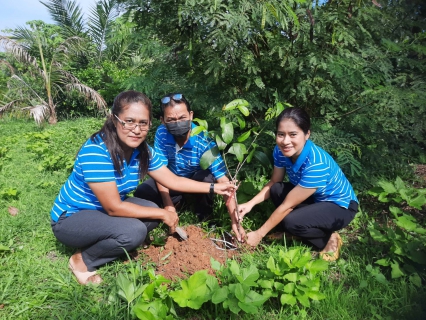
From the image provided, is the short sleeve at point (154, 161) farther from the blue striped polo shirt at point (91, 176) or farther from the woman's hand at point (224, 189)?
the woman's hand at point (224, 189)

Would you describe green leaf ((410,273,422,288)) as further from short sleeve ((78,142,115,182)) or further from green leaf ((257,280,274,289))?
short sleeve ((78,142,115,182))

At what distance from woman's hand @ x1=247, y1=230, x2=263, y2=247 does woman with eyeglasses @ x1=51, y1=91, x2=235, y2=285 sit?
1.23ft

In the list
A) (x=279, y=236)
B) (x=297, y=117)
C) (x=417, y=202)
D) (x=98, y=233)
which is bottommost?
(x=279, y=236)

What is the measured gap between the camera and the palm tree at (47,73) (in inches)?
316

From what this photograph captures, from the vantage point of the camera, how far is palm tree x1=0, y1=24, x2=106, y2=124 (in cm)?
804

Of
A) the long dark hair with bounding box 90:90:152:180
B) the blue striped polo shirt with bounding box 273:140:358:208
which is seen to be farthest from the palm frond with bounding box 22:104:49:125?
the blue striped polo shirt with bounding box 273:140:358:208

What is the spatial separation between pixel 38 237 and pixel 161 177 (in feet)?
4.06

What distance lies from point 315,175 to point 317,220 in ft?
1.16

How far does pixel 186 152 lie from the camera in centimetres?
268

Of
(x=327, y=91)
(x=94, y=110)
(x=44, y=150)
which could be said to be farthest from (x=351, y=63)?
(x=94, y=110)

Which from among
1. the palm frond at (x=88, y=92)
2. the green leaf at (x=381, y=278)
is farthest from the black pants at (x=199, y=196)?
the palm frond at (x=88, y=92)

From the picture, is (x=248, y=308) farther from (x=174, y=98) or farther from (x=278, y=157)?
(x=174, y=98)

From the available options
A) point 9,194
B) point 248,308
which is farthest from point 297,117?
point 9,194

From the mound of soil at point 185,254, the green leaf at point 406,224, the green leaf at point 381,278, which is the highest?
the green leaf at point 406,224
